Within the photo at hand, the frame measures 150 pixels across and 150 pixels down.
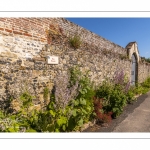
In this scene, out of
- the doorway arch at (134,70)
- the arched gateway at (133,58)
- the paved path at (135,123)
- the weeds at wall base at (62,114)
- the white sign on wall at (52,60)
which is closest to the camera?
the weeds at wall base at (62,114)

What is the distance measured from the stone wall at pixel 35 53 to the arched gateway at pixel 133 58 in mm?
5848

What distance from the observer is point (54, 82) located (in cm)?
476

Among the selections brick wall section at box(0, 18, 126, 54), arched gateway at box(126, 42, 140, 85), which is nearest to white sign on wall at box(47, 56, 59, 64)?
brick wall section at box(0, 18, 126, 54)

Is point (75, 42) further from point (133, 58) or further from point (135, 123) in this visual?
point (133, 58)

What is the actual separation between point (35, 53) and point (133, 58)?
9898mm

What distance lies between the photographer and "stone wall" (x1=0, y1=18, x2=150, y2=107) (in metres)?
3.53

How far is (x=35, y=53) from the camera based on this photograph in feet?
13.7

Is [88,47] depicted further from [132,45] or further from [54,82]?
[132,45]

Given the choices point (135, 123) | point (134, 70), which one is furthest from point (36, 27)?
point (134, 70)

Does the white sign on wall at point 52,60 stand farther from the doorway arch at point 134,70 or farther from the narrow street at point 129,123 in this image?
the doorway arch at point 134,70

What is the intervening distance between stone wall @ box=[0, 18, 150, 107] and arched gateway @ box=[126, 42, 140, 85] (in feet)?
19.2

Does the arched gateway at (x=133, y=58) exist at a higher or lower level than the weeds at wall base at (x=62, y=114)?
higher

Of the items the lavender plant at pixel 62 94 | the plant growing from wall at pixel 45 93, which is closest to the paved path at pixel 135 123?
the lavender plant at pixel 62 94

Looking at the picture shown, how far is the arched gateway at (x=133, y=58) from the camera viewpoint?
11156 millimetres
